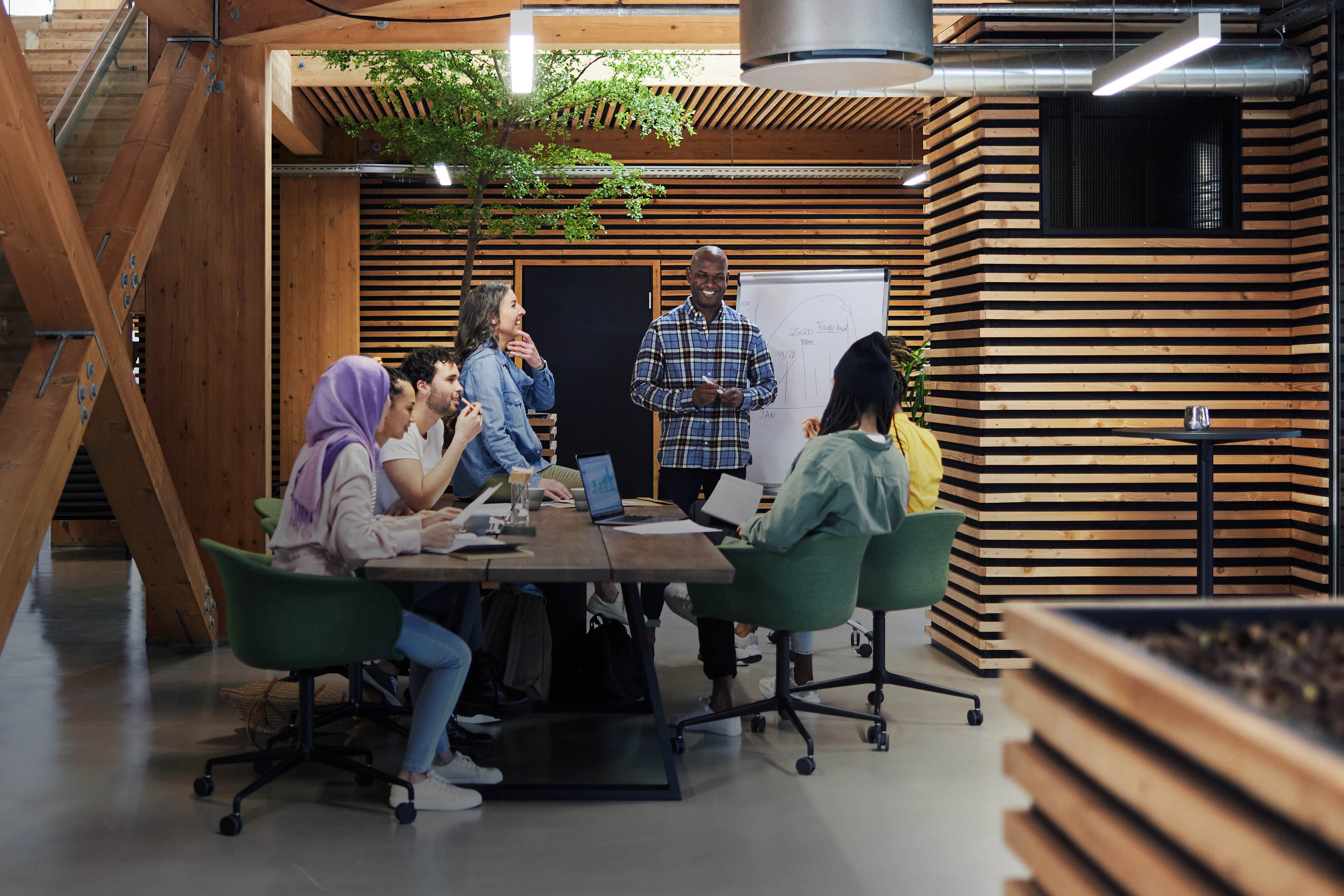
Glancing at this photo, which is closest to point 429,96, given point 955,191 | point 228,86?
point 228,86

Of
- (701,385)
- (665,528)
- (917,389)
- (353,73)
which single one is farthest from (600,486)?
(353,73)

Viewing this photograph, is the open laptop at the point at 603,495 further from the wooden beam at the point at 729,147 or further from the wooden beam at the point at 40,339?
the wooden beam at the point at 729,147

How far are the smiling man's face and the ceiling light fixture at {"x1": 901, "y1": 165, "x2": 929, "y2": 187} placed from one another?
4.95 feet

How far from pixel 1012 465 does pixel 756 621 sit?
2.23 metres

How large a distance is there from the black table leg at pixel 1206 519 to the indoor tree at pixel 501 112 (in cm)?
486

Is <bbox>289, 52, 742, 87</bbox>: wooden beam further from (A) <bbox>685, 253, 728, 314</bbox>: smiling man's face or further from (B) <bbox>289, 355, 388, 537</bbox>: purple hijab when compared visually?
(B) <bbox>289, 355, 388, 537</bbox>: purple hijab

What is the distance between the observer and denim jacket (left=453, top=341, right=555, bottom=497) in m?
4.95

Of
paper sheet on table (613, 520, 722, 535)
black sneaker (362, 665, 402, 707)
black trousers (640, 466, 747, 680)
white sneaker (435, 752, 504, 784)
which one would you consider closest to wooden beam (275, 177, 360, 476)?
black trousers (640, 466, 747, 680)

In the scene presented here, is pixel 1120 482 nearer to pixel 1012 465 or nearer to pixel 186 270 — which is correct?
pixel 1012 465

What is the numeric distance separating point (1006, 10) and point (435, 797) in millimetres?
4657

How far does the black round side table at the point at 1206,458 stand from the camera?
4.73 metres

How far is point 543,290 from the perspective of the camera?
10984 mm

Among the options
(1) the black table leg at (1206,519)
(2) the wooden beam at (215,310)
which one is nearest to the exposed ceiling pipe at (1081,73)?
(1) the black table leg at (1206,519)

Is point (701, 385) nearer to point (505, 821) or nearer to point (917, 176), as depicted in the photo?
point (505, 821)
